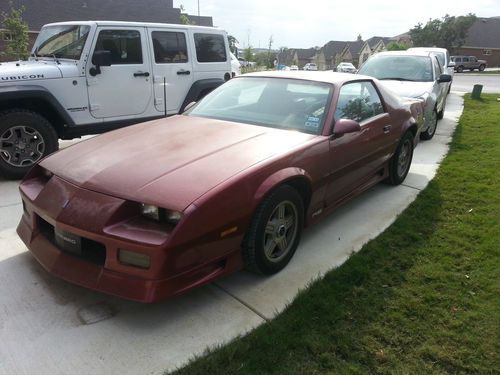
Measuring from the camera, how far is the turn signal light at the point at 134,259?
2.36 m

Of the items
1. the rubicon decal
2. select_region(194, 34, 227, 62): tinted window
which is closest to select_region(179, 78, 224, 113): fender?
select_region(194, 34, 227, 62): tinted window

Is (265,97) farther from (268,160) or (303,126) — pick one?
(268,160)

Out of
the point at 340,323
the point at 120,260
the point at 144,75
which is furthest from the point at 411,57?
the point at 120,260

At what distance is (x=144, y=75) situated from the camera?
6230 mm

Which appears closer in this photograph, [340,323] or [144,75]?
[340,323]

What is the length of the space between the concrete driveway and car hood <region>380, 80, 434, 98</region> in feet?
14.3

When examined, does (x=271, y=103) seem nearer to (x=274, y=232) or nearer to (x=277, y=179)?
(x=277, y=179)

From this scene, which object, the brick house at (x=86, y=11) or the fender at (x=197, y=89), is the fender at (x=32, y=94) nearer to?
the fender at (x=197, y=89)

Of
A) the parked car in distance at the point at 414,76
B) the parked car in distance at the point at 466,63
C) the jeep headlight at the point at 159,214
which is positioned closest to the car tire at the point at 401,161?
the parked car in distance at the point at 414,76

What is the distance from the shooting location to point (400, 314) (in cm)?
277

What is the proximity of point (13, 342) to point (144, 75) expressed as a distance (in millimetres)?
4593

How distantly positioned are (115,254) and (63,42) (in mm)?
4536

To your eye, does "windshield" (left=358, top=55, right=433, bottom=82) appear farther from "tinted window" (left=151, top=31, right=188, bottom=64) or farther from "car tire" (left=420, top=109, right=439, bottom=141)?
"tinted window" (left=151, top=31, right=188, bottom=64)

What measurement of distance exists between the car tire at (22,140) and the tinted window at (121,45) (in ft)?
4.43
